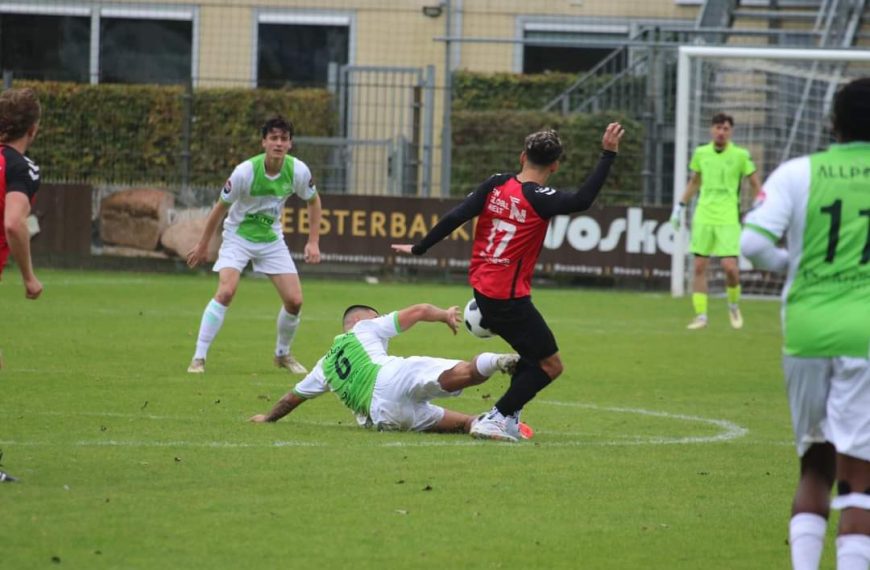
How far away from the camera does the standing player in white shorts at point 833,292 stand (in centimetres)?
559

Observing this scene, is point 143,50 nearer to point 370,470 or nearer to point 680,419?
point 680,419

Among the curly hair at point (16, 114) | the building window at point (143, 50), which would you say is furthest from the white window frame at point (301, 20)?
the curly hair at point (16, 114)

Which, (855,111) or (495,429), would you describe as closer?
(855,111)

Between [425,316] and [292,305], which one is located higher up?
[425,316]

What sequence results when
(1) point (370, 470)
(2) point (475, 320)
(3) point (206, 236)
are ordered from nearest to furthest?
(1) point (370, 470)
(2) point (475, 320)
(3) point (206, 236)

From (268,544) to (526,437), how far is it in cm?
351

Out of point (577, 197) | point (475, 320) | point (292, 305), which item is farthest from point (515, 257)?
point (292, 305)

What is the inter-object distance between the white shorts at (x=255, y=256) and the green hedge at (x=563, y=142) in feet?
39.3

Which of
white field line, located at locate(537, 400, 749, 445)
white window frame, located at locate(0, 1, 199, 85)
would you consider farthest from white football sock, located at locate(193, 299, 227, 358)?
white window frame, located at locate(0, 1, 199, 85)

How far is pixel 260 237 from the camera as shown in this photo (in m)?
13.6

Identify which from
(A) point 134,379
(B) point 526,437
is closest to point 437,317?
(B) point 526,437

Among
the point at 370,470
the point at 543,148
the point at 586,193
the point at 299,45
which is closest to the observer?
the point at 370,470

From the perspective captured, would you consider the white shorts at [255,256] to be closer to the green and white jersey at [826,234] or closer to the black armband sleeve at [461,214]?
the black armband sleeve at [461,214]

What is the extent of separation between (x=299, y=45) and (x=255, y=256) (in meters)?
17.4
